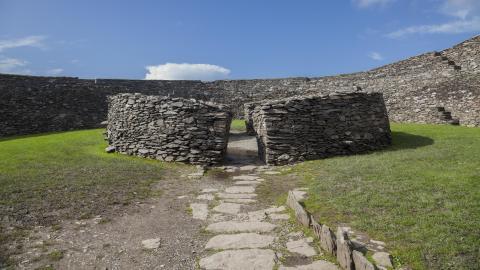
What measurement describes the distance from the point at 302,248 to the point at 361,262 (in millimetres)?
1422

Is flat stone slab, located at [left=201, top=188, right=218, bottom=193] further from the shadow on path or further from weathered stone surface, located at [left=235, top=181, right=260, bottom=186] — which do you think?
the shadow on path

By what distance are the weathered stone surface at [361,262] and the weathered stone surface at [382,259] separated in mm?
449

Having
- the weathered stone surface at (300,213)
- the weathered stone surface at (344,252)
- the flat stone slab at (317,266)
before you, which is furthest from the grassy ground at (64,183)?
the weathered stone surface at (344,252)

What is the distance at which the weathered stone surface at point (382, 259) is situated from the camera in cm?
533

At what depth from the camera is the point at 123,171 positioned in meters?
12.5

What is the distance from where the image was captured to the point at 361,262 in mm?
4953

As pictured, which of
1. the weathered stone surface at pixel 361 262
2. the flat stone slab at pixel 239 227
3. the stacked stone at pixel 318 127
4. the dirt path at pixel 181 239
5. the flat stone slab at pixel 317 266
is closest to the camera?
the weathered stone surface at pixel 361 262

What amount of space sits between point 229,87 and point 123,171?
22.1 meters

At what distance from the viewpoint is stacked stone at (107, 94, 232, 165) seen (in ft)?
48.6

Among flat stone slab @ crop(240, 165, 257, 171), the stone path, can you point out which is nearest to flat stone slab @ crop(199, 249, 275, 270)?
the stone path

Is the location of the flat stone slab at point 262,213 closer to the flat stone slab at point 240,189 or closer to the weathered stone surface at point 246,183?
the flat stone slab at point 240,189

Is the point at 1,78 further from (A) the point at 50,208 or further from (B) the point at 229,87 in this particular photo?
(A) the point at 50,208

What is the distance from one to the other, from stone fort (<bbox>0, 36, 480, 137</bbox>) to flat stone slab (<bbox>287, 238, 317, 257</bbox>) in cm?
1438

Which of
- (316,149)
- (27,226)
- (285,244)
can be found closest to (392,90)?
(316,149)
